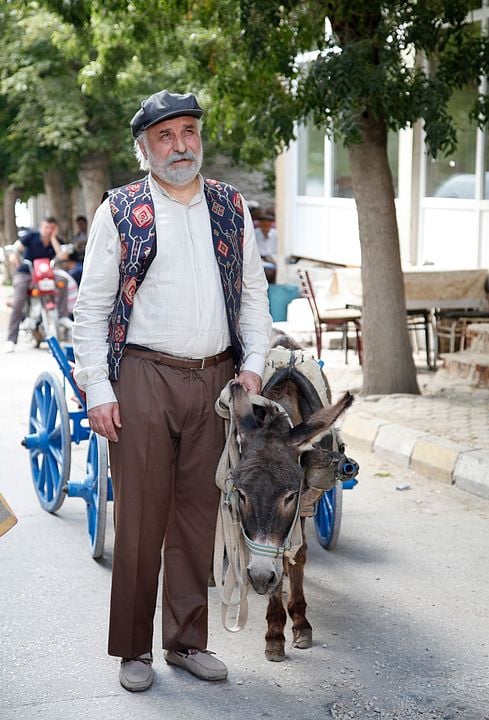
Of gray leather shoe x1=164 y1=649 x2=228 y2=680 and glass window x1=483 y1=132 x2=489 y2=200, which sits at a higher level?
glass window x1=483 y1=132 x2=489 y2=200

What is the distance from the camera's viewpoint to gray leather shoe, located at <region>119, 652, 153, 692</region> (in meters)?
4.29

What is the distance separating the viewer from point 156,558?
14.4 ft

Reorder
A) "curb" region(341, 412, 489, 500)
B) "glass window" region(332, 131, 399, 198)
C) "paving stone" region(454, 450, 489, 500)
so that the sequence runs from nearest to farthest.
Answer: "paving stone" region(454, 450, 489, 500)
"curb" region(341, 412, 489, 500)
"glass window" region(332, 131, 399, 198)

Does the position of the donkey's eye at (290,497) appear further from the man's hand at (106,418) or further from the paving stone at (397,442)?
the paving stone at (397,442)

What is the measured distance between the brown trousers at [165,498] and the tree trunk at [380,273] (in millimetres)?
5625

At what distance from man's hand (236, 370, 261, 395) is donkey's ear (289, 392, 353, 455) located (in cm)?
34

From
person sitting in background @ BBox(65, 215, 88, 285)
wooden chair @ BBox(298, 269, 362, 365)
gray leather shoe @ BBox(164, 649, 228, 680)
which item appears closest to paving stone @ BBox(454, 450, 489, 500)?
gray leather shoe @ BBox(164, 649, 228, 680)

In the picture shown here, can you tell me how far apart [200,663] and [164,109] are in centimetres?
224

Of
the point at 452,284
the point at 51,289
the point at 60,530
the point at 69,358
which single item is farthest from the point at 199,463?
the point at 51,289

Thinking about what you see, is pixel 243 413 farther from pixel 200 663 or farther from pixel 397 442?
pixel 397 442

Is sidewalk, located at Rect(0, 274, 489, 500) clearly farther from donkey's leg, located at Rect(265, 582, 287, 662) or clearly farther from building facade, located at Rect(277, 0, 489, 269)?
donkey's leg, located at Rect(265, 582, 287, 662)

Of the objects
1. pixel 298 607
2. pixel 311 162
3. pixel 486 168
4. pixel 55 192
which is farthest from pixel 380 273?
pixel 55 192

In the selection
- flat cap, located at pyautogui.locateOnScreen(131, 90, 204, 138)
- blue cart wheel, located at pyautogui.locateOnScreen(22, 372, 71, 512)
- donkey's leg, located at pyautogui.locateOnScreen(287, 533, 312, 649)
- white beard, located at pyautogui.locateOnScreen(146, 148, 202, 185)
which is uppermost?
flat cap, located at pyautogui.locateOnScreen(131, 90, 204, 138)

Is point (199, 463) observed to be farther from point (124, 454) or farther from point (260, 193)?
point (260, 193)
